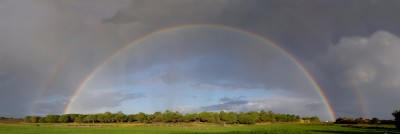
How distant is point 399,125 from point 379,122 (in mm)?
74045

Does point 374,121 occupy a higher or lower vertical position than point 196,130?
higher

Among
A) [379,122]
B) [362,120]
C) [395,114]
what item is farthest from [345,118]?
[395,114]

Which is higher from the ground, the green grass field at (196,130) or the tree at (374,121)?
the tree at (374,121)

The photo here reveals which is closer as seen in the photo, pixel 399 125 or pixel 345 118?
pixel 399 125

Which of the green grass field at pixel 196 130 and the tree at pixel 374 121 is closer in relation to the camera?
the green grass field at pixel 196 130

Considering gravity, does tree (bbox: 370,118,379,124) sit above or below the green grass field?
above

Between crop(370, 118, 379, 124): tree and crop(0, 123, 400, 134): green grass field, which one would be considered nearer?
crop(0, 123, 400, 134): green grass field

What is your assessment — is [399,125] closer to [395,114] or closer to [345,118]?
[395,114]

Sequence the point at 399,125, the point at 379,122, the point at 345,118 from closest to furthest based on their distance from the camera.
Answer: the point at 399,125 < the point at 379,122 < the point at 345,118

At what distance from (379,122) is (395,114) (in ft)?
241

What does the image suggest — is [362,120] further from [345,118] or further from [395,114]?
[395,114]

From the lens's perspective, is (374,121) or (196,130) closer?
(196,130)

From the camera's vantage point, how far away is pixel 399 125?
3748 inches

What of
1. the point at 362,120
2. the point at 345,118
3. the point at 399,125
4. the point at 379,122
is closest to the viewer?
the point at 399,125
